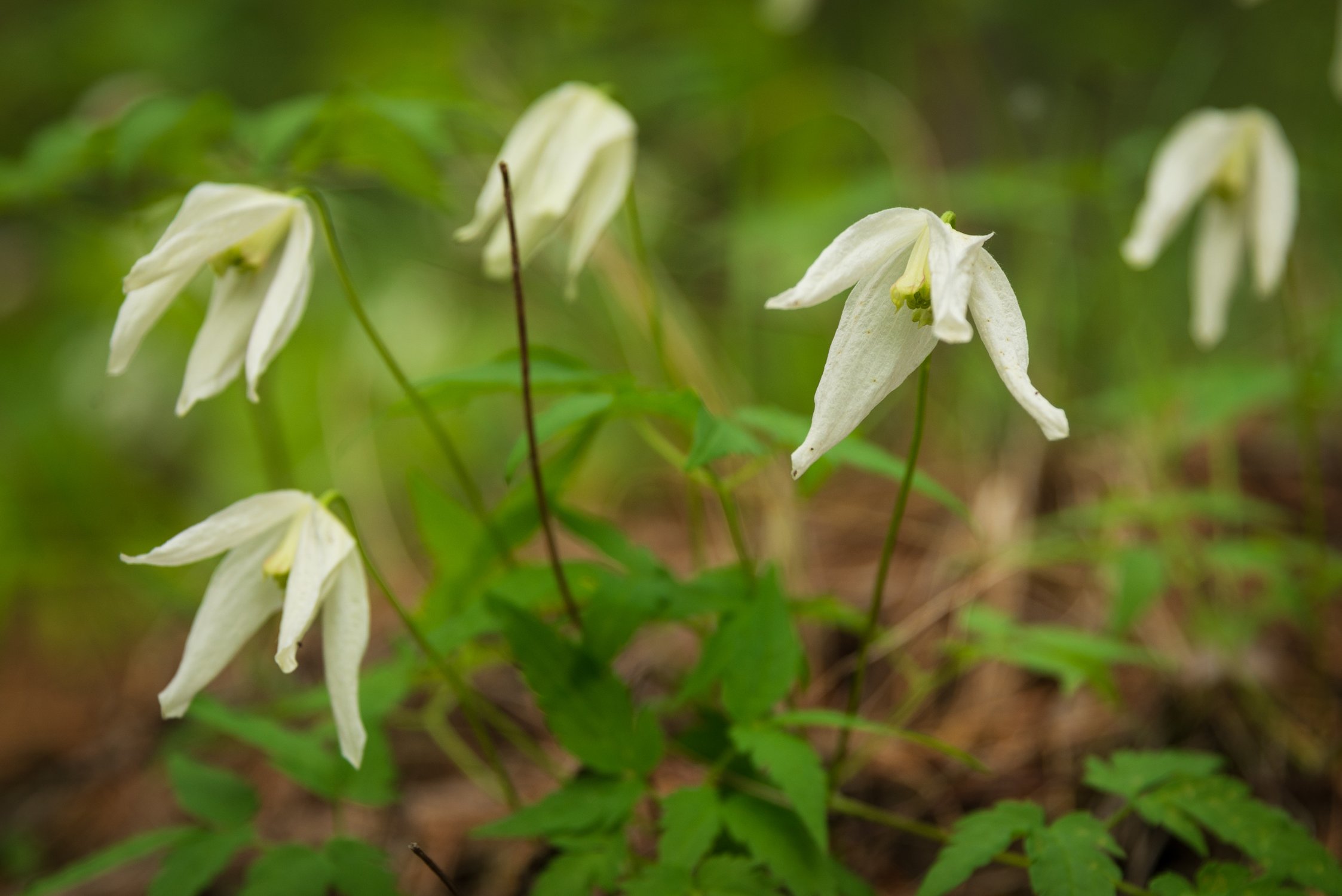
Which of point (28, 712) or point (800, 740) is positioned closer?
point (800, 740)

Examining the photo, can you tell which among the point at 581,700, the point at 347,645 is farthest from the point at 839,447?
the point at 347,645

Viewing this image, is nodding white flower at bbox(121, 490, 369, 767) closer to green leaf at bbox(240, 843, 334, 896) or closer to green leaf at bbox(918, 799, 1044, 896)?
green leaf at bbox(240, 843, 334, 896)

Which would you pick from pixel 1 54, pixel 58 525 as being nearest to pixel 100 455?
pixel 58 525

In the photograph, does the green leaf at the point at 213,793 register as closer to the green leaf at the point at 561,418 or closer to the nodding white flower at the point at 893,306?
the green leaf at the point at 561,418

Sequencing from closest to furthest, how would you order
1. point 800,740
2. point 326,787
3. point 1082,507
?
point 800,740 → point 326,787 → point 1082,507

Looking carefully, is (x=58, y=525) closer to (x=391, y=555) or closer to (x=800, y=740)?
(x=391, y=555)

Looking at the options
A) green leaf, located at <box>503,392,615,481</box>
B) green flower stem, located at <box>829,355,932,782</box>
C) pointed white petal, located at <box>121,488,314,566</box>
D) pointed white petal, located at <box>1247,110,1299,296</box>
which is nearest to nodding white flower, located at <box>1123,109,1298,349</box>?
pointed white petal, located at <box>1247,110,1299,296</box>

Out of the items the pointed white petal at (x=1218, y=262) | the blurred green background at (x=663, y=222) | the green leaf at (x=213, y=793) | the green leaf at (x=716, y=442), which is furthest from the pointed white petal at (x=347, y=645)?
the pointed white petal at (x=1218, y=262)
